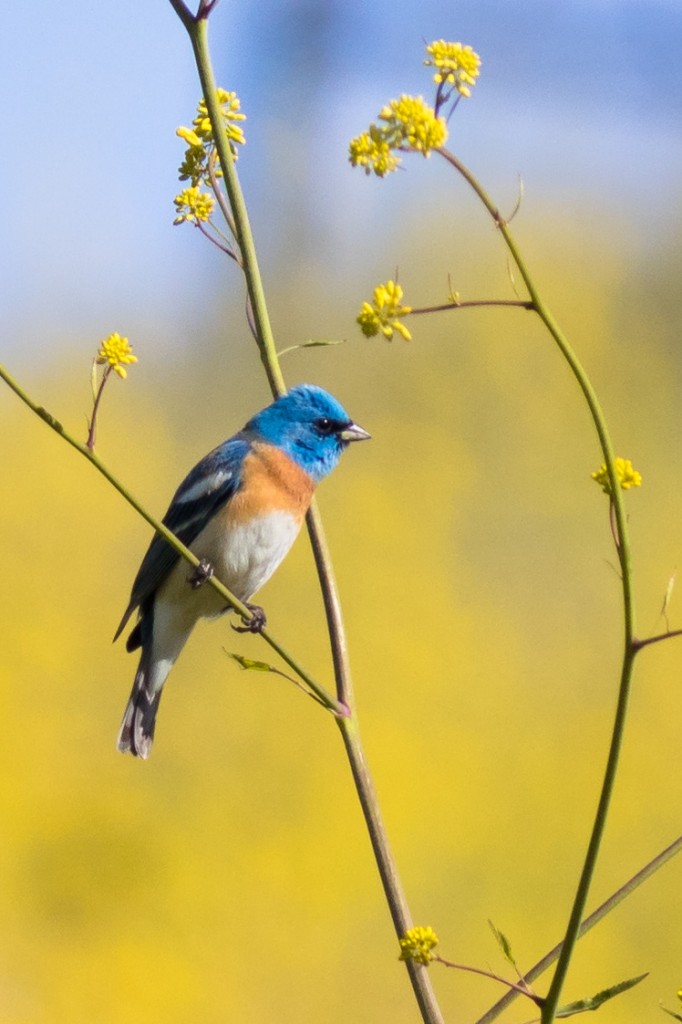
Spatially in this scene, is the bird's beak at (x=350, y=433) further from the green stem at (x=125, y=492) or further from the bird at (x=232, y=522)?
the green stem at (x=125, y=492)

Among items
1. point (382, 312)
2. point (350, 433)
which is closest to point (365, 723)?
point (350, 433)

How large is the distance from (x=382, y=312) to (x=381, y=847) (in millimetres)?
790

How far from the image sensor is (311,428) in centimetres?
419

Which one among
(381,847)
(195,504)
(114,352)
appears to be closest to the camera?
(381,847)

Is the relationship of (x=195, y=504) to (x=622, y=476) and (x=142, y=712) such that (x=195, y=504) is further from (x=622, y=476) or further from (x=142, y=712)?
(x=622, y=476)

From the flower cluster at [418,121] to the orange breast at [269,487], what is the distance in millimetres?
2264

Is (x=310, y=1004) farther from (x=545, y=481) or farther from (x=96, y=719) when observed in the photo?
(x=545, y=481)

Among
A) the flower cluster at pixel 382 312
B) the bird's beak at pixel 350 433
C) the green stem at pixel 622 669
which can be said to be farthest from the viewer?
the bird's beak at pixel 350 433

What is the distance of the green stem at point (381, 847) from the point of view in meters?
1.79

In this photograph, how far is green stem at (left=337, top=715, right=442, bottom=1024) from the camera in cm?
179

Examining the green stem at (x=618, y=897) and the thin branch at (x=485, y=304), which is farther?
the green stem at (x=618, y=897)

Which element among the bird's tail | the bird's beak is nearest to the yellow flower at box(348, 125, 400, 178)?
the bird's beak

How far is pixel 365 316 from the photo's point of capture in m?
1.69

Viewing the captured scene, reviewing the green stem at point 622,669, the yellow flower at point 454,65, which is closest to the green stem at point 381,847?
the green stem at point 622,669
